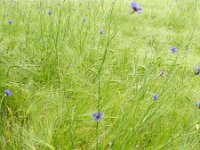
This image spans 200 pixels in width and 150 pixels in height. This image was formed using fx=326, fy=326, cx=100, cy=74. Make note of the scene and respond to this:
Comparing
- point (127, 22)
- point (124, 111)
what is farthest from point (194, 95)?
point (127, 22)

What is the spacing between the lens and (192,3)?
16.0 ft

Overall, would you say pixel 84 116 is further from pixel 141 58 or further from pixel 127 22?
pixel 127 22

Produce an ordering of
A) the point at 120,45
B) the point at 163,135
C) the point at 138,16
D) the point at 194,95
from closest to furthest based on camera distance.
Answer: the point at 163,135, the point at 194,95, the point at 120,45, the point at 138,16

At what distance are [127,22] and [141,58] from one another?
183cm

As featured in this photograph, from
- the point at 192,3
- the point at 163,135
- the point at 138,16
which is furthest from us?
the point at 192,3

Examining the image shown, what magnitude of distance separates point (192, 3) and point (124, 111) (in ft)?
13.4

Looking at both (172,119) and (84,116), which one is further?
(172,119)

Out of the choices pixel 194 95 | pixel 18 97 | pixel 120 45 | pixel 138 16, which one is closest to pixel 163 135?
pixel 194 95

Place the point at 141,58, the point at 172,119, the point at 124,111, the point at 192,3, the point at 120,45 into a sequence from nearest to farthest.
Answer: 1. the point at 124,111
2. the point at 172,119
3. the point at 141,58
4. the point at 120,45
5. the point at 192,3

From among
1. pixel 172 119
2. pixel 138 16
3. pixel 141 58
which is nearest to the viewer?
pixel 172 119

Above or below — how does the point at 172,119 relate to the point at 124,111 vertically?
below

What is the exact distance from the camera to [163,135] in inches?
49.9

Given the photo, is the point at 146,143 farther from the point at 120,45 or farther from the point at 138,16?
the point at 138,16

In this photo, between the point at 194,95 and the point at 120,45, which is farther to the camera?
the point at 120,45
